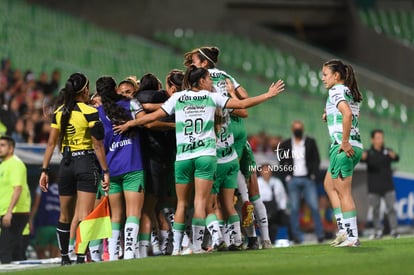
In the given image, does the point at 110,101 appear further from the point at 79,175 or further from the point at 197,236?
the point at 197,236

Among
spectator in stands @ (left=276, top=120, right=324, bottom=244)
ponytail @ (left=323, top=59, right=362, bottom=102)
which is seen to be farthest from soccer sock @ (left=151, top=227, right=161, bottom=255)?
spectator in stands @ (left=276, top=120, right=324, bottom=244)

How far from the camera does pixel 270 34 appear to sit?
43.3 m

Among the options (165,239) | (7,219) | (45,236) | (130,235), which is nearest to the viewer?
(130,235)

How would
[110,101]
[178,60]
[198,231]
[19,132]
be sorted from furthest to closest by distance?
[178,60], [19,132], [110,101], [198,231]

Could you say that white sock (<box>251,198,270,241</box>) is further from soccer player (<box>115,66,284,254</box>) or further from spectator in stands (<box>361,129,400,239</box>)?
spectator in stands (<box>361,129,400,239</box>)

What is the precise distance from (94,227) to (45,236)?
5.78 metres

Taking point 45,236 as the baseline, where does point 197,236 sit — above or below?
below

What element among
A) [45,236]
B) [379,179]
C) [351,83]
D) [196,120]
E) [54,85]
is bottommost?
[45,236]

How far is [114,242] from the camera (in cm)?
1489

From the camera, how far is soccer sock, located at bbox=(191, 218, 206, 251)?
14148 mm

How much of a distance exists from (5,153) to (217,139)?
416 cm

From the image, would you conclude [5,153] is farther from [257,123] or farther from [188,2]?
[188,2]

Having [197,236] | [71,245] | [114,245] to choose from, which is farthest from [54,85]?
[197,236]


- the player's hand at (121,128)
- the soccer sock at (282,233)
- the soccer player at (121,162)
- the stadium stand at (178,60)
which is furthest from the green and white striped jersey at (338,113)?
the stadium stand at (178,60)
